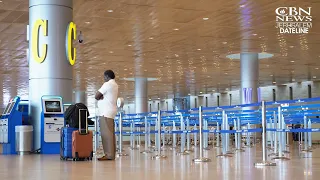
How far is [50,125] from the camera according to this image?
12.8 metres

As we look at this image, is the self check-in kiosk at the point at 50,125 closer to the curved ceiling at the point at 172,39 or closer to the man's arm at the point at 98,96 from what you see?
the man's arm at the point at 98,96

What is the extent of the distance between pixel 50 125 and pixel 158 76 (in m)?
28.8

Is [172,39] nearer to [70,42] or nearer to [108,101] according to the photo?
[70,42]

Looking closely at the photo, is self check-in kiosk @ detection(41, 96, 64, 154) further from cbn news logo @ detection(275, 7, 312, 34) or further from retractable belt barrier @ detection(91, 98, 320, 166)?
cbn news logo @ detection(275, 7, 312, 34)

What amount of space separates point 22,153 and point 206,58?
19.5 metres

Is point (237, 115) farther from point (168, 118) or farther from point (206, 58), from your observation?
point (206, 58)

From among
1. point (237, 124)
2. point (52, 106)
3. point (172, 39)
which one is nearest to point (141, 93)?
point (172, 39)

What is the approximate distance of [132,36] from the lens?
76.6ft

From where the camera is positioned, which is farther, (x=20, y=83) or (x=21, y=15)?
(x=20, y=83)

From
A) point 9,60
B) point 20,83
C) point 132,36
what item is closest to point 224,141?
point 132,36

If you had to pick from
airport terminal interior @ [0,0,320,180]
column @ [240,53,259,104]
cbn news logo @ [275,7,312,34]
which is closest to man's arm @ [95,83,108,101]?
airport terminal interior @ [0,0,320,180]

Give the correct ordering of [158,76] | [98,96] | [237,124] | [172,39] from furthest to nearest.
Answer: [158,76] → [172,39] → [237,124] → [98,96]

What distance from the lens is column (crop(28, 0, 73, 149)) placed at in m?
13.0

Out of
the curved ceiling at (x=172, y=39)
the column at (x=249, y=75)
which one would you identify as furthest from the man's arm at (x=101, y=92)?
the column at (x=249, y=75)
